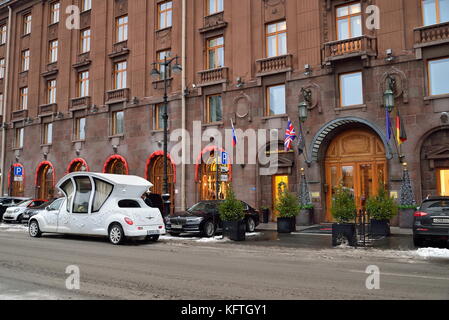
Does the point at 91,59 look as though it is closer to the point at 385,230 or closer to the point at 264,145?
the point at 264,145

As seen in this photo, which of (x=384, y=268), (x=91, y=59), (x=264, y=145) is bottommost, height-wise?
(x=384, y=268)

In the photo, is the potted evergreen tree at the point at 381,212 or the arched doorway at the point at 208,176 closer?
the potted evergreen tree at the point at 381,212

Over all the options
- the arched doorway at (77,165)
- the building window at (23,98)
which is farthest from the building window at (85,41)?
the arched doorway at (77,165)

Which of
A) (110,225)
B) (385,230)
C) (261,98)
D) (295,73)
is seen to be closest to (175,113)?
(261,98)

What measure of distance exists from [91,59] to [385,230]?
998 inches

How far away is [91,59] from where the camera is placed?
32.4 m

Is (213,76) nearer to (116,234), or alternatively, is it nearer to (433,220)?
(116,234)

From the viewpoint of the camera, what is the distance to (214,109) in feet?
85.3

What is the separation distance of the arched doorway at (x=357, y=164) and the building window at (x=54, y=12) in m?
27.1

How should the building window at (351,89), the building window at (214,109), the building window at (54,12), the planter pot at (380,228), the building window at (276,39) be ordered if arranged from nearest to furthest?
the planter pot at (380,228) < the building window at (351,89) < the building window at (276,39) < the building window at (214,109) < the building window at (54,12)

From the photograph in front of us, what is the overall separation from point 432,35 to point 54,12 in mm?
30770

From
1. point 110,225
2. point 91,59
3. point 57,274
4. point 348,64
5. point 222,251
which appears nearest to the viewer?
point 57,274

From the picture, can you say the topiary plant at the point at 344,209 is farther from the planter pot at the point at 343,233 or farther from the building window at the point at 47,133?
the building window at the point at 47,133

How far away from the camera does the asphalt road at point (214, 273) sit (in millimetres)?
6594
